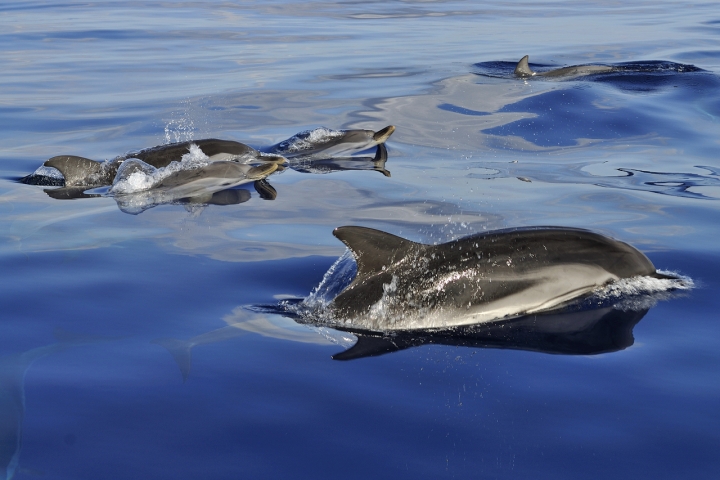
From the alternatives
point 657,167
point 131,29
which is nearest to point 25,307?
point 657,167

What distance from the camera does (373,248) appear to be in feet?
20.2

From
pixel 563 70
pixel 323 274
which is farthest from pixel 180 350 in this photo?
pixel 563 70

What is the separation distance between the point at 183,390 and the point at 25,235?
4.33 metres

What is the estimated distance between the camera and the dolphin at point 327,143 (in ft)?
41.3

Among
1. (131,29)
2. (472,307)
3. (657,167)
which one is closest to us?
(472,307)

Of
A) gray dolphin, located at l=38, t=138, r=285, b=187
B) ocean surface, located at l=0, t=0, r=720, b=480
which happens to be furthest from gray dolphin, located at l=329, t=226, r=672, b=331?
gray dolphin, located at l=38, t=138, r=285, b=187

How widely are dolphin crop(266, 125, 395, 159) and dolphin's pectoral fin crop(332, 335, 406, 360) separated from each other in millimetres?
6942

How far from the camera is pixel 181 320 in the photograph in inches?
241

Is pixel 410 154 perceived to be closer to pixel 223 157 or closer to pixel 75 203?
pixel 223 157

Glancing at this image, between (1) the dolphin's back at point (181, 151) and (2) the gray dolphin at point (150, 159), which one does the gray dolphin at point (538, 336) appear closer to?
(2) the gray dolphin at point (150, 159)

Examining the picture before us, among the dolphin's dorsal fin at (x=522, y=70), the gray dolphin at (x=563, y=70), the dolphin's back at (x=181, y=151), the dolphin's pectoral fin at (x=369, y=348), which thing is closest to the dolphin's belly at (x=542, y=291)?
the dolphin's pectoral fin at (x=369, y=348)

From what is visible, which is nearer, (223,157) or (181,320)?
(181,320)

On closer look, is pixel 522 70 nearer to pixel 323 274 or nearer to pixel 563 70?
pixel 563 70

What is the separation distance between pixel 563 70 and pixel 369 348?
15.1 metres
